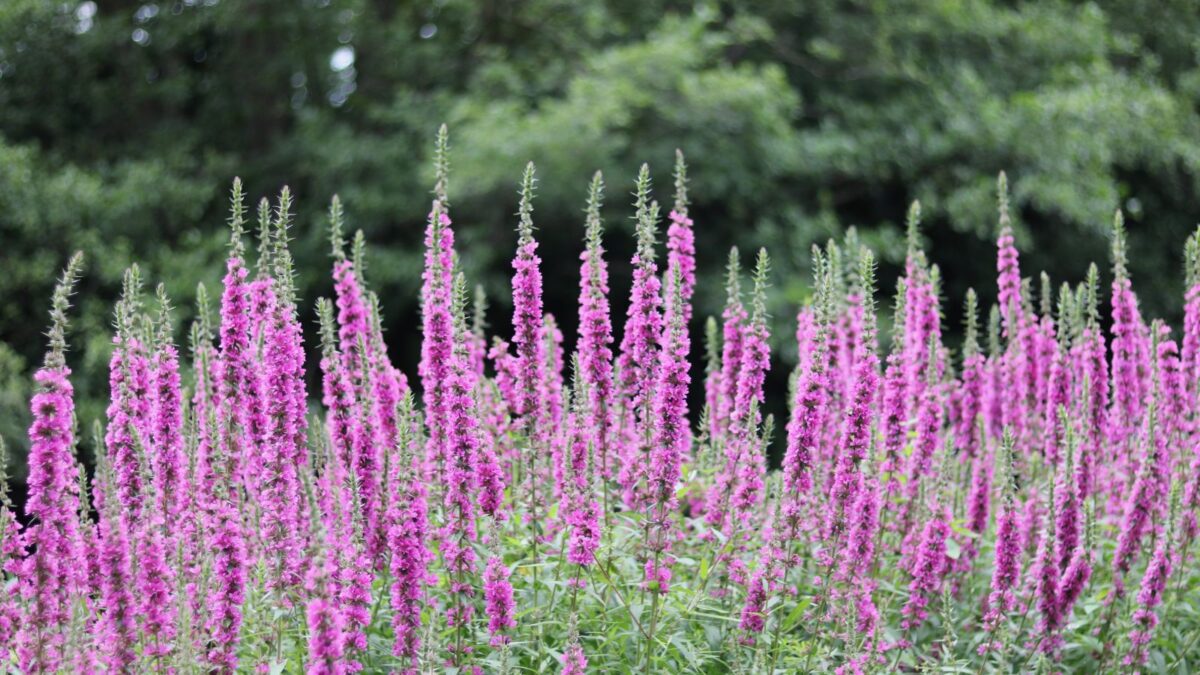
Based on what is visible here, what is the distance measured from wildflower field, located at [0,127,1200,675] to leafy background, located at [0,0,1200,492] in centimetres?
971

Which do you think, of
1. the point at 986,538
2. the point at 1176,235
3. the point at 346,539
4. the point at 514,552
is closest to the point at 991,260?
the point at 1176,235

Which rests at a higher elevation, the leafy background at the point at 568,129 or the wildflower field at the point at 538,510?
the leafy background at the point at 568,129

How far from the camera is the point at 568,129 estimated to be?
16219mm

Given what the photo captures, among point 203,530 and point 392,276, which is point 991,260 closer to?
point 392,276

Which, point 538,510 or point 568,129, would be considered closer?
point 538,510

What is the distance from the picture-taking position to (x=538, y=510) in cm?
555

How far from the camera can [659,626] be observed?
5137 mm

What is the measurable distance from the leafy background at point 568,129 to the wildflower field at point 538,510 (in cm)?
971

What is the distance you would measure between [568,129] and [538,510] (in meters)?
11.2

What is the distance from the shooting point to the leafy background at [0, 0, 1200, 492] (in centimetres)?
1647

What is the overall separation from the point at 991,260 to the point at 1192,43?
5302 mm

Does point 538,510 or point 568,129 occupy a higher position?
point 568,129

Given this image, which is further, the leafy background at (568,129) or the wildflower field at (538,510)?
the leafy background at (568,129)

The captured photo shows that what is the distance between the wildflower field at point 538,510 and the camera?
4.59 m
